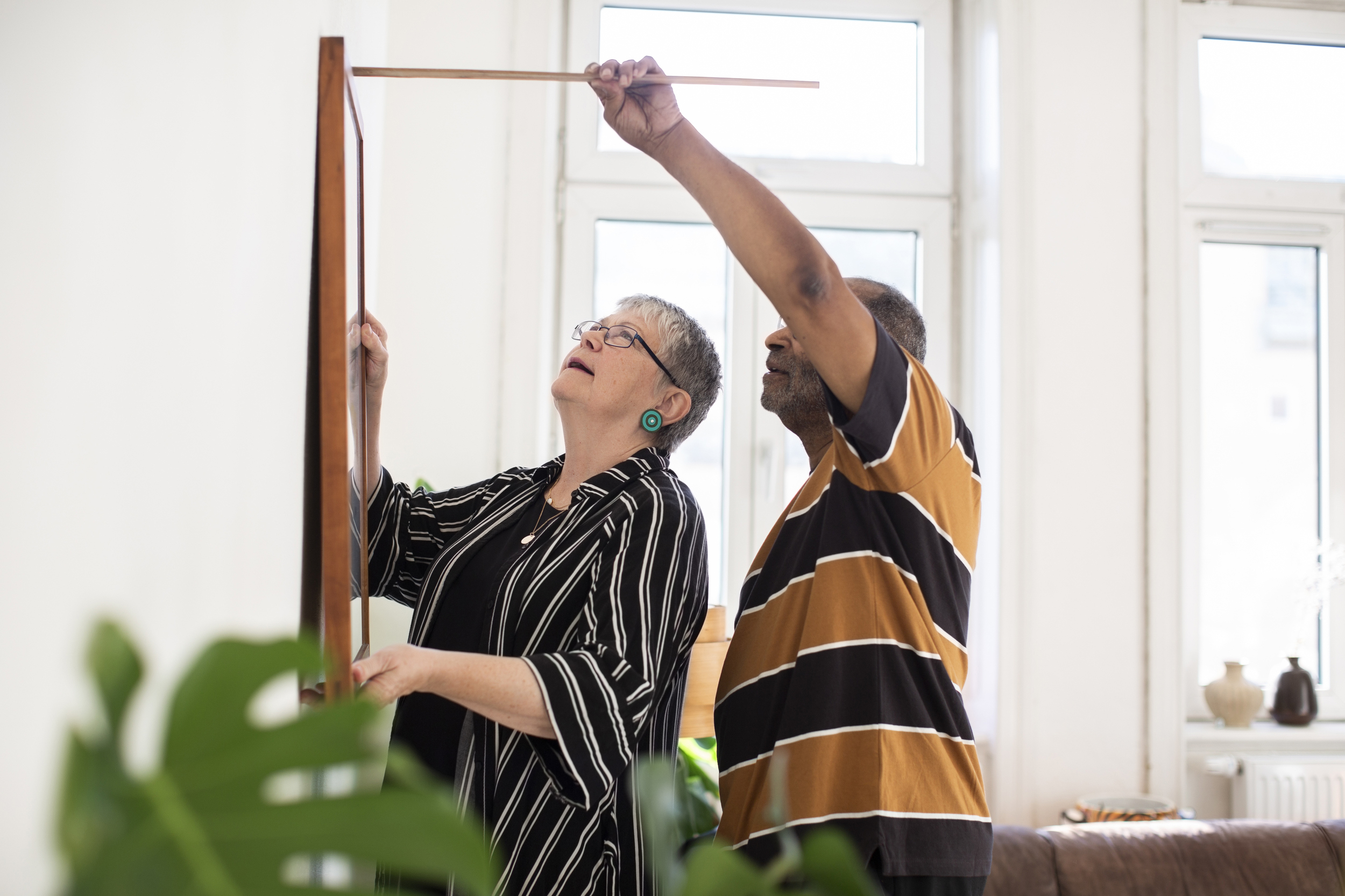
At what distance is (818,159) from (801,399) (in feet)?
6.13

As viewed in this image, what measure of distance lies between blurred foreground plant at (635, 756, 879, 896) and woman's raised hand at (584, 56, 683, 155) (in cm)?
95

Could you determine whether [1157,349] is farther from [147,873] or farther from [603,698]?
[147,873]

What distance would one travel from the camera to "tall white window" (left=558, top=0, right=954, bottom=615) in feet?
9.71

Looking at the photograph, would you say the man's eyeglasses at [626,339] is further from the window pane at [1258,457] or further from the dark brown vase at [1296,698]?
the dark brown vase at [1296,698]

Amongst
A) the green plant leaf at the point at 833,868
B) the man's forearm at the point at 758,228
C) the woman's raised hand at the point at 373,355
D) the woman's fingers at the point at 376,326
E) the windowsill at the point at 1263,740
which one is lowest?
the windowsill at the point at 1263,740

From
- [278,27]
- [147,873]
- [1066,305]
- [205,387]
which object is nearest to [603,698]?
[205,387]

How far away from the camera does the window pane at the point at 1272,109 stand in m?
3.16

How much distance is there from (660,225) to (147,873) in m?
2.89

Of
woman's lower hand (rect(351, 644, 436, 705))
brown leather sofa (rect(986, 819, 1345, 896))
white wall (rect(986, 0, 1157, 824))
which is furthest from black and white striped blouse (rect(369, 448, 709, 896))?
white wall (rect(986, 0, 1157, 824))

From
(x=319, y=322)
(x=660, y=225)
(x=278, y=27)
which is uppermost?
(x=660, y=225)

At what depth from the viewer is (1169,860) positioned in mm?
2352

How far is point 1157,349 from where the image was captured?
2.87 meters

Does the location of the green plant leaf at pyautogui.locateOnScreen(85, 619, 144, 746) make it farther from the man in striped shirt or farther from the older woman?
Result: the man in striped shirt

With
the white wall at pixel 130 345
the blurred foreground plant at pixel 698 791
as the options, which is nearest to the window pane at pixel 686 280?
the blurred foreground plant at pixel 698 791
